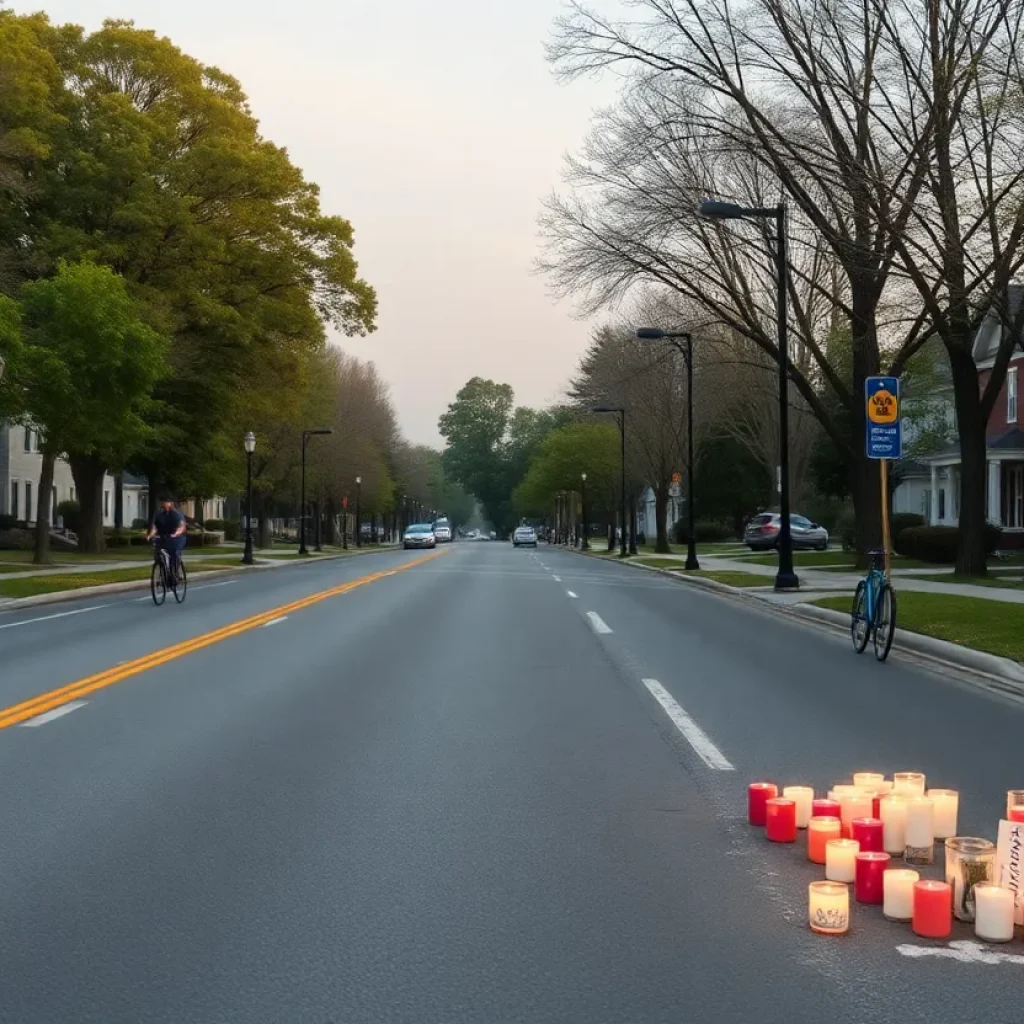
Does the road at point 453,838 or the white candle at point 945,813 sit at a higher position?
the white candle at point 945,813

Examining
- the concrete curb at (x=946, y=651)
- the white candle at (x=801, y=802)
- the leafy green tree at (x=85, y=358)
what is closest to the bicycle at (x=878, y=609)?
the concrete curb at (x=946, y=651)

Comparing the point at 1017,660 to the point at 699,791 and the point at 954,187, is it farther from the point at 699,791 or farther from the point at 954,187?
the point at 954,187

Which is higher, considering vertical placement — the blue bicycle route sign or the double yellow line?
the blue bicycle route sign

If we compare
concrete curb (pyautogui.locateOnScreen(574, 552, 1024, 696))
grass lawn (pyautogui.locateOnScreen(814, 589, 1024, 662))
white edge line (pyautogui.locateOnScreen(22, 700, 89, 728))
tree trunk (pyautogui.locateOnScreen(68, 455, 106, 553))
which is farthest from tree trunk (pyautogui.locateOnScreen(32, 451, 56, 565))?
white edge line (pyautogui.locateOnScreen(22, 700, 89, 728))

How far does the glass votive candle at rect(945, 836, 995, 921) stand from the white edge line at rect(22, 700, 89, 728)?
267 inches

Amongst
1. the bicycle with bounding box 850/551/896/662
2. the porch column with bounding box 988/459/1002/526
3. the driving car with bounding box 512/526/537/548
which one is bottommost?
the driving car with bounding box 512/526/537/548

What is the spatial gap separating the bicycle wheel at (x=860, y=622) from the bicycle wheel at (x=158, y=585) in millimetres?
12276

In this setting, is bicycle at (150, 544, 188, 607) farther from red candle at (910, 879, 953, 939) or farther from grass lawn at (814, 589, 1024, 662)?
red candle at (910, 879, 953, 939)

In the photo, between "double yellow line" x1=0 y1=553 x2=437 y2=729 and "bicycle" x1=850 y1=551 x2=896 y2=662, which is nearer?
"double yellow line" x1=0 y1=553 x2=437 y2=729

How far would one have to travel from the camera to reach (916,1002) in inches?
163

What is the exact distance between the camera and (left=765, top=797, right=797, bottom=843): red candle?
6.17 metres

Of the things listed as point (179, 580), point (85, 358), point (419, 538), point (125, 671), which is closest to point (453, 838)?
point (125, 671)

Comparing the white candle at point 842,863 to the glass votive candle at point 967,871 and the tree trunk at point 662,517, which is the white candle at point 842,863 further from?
the tree trunk at point 662,517

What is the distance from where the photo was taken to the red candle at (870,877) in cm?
518
